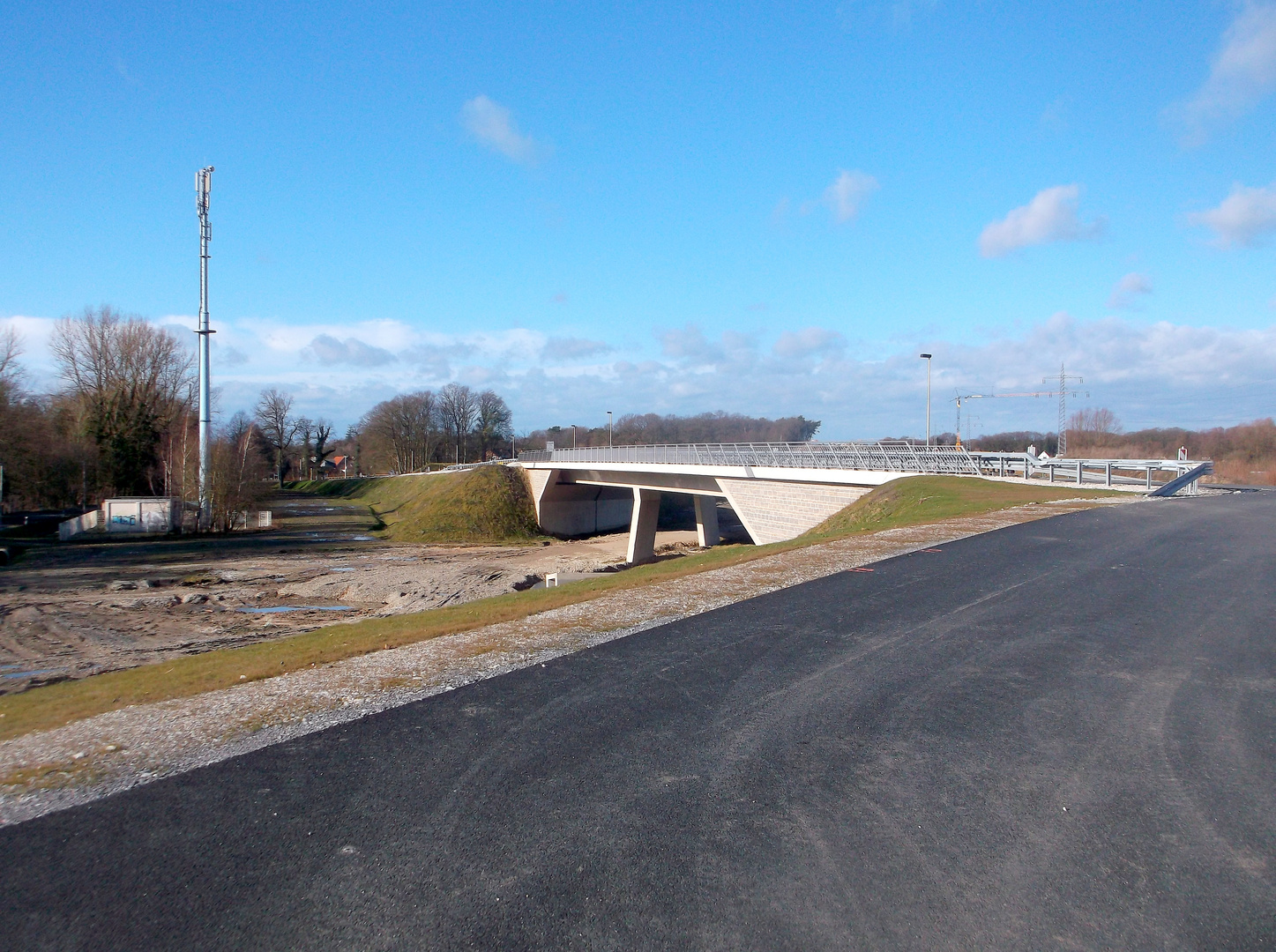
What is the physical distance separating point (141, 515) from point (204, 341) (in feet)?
39.9

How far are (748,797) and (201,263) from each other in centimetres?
5638

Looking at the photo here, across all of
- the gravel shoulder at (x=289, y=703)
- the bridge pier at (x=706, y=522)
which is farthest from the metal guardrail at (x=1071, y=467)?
the gravel shoulder at (x=289, y=703)

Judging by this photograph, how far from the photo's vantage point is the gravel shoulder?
5.70 m

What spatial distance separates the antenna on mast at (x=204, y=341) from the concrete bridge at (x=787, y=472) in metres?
26.5

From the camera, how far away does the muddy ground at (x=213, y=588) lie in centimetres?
1984

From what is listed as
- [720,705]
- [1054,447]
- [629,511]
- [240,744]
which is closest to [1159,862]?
[720,705]

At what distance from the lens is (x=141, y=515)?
45062mm

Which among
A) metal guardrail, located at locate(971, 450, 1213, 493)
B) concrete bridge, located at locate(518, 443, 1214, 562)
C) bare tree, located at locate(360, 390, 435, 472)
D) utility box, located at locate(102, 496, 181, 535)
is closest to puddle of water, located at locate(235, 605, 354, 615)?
concrete bridge, located at locate(518, 443, 1214, 562)

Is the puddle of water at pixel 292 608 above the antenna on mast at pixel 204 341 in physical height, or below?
below

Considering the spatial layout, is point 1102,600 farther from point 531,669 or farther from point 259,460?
point 259,460

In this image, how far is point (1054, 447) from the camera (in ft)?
244

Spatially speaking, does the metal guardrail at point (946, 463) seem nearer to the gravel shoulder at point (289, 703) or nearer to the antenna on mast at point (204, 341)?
the gravel shoulder at point (289, 703)

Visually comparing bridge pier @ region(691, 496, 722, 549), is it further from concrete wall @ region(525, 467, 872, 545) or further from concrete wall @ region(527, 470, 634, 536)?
concrete wall @ region(527, 470, 634, 536)

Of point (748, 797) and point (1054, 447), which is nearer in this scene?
point (748, 797)
